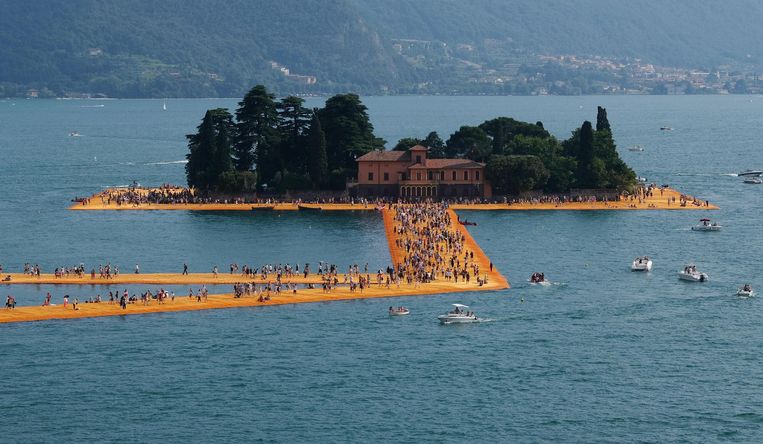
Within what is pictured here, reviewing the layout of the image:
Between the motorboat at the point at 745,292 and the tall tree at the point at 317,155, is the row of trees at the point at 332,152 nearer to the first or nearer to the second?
the tall tree at the point at 317,155

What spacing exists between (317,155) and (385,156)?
7256 millimetres

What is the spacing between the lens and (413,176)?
507 ft

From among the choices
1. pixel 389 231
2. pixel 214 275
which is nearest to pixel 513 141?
pixel 389 231

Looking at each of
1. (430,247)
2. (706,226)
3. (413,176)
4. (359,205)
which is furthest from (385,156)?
(430,247)

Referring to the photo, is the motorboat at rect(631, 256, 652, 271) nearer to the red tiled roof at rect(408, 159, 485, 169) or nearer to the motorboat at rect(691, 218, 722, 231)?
the motorboat at rect(691, 218, 722, 231)

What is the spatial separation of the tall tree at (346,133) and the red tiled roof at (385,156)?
13.8 ft

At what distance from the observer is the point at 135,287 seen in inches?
4001

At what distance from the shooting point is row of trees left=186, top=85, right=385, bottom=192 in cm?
15625

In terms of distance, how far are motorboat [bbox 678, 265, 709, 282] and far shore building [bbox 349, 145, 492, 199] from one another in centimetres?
5035

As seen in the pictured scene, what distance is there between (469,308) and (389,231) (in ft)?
122

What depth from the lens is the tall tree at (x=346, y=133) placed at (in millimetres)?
161375

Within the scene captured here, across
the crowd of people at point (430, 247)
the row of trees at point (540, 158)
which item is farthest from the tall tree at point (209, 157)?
the crowd of people at point (430, 247)

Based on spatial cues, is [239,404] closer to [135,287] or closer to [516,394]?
[516,394]

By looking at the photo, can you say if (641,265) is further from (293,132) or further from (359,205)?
(293,132)
